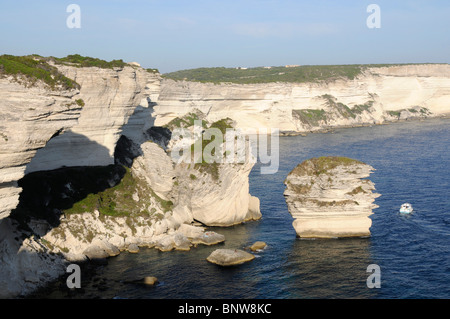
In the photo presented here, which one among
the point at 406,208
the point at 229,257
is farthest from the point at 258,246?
the point at 406,208

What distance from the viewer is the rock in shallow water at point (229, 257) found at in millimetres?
40500

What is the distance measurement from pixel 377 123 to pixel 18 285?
148m

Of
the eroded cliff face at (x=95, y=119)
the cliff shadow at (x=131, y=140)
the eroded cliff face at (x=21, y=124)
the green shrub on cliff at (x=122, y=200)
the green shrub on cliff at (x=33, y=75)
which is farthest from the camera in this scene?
the cliff shadow at (x=131, y=140)

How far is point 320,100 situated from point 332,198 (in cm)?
11573

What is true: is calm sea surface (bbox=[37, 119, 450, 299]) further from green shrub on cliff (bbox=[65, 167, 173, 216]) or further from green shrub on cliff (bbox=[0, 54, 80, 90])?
green shrub on cliff (bbox=[0, 54, 80, 90])

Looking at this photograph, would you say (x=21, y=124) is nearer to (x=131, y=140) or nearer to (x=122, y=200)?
(x=122, y=200)

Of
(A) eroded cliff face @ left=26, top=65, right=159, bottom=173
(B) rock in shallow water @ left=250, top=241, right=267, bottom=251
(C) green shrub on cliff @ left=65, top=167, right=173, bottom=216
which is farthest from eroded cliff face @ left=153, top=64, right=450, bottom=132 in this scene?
(B) rock in shallow water @ left=250, top=241, right=267, bottom=251

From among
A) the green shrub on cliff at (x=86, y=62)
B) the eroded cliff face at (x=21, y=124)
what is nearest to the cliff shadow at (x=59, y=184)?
the green shrub on cliff at (x=86, y=62)

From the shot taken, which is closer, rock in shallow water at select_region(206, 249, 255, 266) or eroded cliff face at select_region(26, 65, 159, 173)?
rock in shallow water at select_region(206, 249, 255, 266)

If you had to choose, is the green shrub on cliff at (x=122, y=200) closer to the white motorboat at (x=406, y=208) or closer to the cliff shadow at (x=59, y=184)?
the cliff shadow at (x=59, y=184)

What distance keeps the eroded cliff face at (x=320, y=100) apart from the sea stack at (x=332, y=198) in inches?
2856

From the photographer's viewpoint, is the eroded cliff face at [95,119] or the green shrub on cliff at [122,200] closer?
the green shrub on cliff at [122,200]

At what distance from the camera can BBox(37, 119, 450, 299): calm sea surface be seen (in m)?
34.5

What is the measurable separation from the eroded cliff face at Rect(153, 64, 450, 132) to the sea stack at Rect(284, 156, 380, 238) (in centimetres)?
7254
